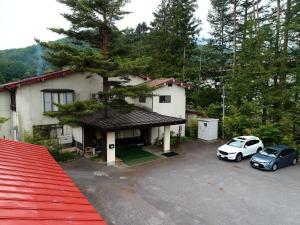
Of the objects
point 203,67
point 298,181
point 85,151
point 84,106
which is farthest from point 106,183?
point 203,67

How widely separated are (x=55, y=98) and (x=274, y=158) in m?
18.2

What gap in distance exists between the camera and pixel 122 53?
19.5m

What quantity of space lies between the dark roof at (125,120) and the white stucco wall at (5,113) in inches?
284

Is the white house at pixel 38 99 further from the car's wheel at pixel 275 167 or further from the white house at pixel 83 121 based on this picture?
the car's wheel at pixel 275 167

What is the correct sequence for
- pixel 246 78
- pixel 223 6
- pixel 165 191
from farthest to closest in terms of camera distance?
pixel 223 6 < pixel 246 78 < pixel 165 191

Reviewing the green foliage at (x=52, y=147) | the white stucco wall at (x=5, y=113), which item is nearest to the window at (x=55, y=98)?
the green foliage at (x=52, y=147)

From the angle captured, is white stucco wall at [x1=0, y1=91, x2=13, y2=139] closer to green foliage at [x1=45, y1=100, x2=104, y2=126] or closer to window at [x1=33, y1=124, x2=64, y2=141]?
window at [x1=33, y1=124, x2=64, y2=141]

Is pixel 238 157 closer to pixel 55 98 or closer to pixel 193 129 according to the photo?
pixel 193 129

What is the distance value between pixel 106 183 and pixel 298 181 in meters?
12.0

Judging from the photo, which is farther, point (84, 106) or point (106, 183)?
point (84, 106)

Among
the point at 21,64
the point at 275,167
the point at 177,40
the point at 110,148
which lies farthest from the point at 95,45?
the point at 21,64

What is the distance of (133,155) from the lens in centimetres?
2050

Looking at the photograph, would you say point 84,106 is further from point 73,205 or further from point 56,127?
point 73,205

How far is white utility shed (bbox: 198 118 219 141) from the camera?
2500 cm
